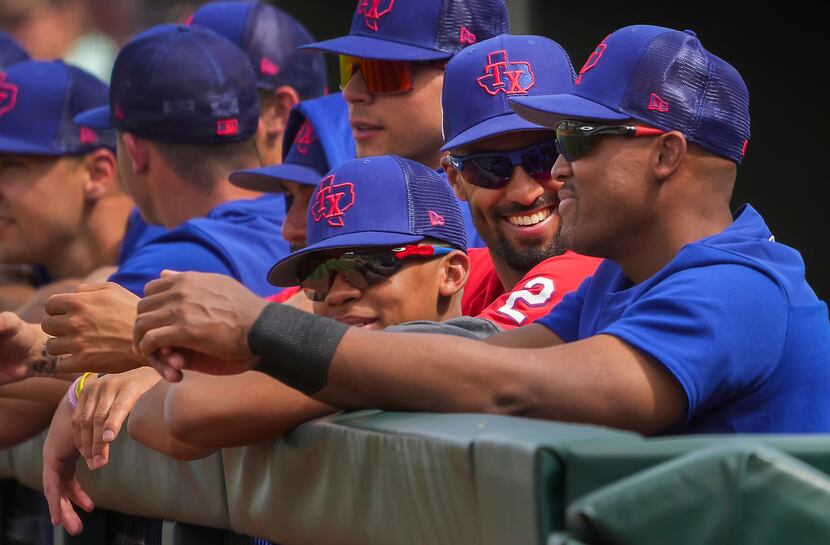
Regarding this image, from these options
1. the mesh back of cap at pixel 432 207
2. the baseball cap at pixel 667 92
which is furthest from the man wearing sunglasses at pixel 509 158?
the baseball cap at pixel 667 92

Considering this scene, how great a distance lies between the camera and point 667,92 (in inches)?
111

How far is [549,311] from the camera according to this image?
3227 mm

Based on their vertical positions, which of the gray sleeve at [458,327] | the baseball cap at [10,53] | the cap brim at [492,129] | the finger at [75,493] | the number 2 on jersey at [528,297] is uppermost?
the cap brim at [492,129]

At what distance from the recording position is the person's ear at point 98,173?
6.32 meters

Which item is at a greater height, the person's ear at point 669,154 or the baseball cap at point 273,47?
the person's ear at point 669,154

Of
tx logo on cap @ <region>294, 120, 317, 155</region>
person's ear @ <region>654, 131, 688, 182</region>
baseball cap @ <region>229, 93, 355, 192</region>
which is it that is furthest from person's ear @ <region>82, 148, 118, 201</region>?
person's ear @ <region>654, 131, 688, 182</region>

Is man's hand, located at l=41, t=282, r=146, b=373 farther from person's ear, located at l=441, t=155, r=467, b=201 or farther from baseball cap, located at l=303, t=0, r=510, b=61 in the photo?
baseball cap, located at l=303, t=0, r=510, b=61

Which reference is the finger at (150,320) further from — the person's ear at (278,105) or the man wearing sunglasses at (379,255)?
the person's ear at (278,105)

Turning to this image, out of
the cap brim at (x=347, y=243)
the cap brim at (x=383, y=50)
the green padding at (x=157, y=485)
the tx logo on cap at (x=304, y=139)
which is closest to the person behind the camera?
the green padding at (x=157, y=485)

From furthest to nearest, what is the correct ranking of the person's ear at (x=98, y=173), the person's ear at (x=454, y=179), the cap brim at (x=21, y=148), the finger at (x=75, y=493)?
the person's ear at (x=98, y=173)
the cap brim at (x=21, y=148)
the person's ear at (x=454, y=179)
the finger at (x=75, y=493)

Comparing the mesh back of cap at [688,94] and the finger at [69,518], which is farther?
the finger at [69,518]

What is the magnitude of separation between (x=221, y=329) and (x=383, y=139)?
2033mm

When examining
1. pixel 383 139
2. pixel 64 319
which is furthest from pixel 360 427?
pixel 383 139

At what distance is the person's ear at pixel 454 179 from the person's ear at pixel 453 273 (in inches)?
15.6
